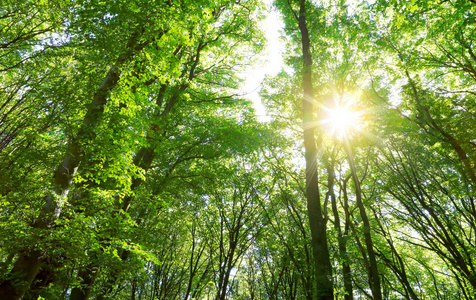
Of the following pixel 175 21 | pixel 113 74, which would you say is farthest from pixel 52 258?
pixel 175 21

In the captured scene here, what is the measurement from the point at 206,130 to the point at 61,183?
283 inches

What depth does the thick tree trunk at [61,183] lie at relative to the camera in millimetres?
3812

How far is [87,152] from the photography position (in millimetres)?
4871

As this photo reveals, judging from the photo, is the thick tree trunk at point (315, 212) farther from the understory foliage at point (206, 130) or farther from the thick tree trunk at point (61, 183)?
the thick tree trunk at point (61, 183)

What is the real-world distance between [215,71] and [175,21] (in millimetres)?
6722

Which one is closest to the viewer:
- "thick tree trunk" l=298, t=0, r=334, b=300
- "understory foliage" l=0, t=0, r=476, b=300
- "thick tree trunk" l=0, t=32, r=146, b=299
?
"thick tree trunk" l=0, t=32, r=146, b=299

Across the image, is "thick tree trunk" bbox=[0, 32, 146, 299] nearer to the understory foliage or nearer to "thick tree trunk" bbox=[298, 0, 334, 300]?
the understory foliage

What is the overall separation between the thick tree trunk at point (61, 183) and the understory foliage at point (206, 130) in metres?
0.03

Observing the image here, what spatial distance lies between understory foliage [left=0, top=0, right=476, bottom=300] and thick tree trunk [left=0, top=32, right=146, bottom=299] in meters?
0.03

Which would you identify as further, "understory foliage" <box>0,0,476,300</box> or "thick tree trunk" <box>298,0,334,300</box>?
"thick tree trunk" <box>298,0,334,300</box>

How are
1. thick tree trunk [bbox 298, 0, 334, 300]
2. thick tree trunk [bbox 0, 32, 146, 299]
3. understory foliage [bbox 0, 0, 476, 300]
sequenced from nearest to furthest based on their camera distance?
thick tree trunk [bbox 0, 32, 146, 299] < understory foliage [bbox 0, 0, 476, 300] < thick tree trunk [bbox 298, 0, 334, 300]

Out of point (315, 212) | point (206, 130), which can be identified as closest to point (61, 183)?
point (315, 212)

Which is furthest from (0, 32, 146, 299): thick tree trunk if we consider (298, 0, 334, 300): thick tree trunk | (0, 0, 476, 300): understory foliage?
(298, 0, 334, 300): thick tree trunk

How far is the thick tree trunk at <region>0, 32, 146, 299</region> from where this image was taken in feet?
12.5
